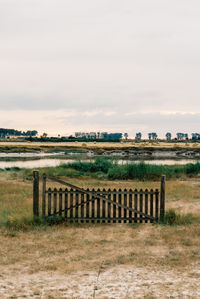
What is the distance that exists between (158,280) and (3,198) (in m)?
12.1

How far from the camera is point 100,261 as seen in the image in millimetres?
8336

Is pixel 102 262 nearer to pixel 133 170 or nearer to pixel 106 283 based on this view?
pixel 106 283

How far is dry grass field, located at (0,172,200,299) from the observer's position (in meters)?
6.55

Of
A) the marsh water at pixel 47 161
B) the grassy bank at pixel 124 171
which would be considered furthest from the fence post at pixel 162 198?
the marsh water at pixel 47 161

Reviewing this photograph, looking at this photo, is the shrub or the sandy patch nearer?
the sandy patch

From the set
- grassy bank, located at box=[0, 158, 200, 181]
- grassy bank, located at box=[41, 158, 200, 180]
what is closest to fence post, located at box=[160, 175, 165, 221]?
grassy bank, located at box=[0, 158, 200, 181]

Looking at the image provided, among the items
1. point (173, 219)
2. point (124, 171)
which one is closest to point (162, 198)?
point (173, 219)

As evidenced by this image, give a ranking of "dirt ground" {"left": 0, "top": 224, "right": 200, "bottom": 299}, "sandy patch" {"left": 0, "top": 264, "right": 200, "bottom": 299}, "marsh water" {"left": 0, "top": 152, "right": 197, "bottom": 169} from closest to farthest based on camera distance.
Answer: "sandy patch" {"left": 0, "top": 264, "right": 200, "bottom": 299} < "dirt ground" {"left": 0, "top": 224, "right": 200, "bottom": 299} < "marsh water" {"left": 0, "top": 152, "right": 197, "bottom": 169}

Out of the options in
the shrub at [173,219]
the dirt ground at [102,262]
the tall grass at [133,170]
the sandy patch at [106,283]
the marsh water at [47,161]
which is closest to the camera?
the sandy patch at [106,283]

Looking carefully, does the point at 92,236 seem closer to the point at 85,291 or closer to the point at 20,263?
the point at 20,263

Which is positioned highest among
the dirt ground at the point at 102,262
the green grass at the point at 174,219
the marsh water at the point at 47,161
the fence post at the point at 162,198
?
the fence post at the point at 162,198

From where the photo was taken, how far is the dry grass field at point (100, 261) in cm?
655

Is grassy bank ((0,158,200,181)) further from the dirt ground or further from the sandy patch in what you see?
the sandy patch

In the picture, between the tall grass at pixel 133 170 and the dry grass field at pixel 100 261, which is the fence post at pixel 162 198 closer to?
the dry grass field at pixel 100 261
